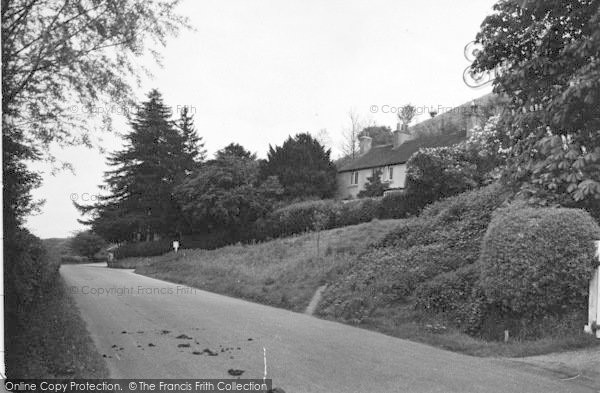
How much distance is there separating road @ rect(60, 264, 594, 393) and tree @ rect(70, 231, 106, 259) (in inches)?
1757

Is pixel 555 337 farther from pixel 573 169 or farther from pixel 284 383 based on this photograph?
pixel 284 383

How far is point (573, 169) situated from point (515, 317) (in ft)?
10.1

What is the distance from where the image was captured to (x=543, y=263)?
8.30 metres

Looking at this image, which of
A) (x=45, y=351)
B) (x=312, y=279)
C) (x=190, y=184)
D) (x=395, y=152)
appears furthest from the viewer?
(x=395, y=152)

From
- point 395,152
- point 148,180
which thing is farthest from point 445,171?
point 148,180

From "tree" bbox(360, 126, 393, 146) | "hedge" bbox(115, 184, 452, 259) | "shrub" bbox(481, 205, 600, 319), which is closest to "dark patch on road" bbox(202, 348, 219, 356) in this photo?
"shrub" bbox(481, 205, 600, 319)

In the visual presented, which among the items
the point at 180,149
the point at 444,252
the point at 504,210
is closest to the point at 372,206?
the point at 444,252

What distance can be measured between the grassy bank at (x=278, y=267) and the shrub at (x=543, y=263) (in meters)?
6.14

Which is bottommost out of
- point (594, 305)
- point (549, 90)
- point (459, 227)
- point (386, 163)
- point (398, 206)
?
point (594, 305)

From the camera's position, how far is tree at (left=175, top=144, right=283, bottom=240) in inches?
1417

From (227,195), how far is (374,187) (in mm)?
11059

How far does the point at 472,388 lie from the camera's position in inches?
241

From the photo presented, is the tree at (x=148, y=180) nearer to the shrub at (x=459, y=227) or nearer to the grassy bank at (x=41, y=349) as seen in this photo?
the shrub at (x=459, y=227)

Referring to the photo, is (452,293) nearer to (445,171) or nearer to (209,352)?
(209,352)
